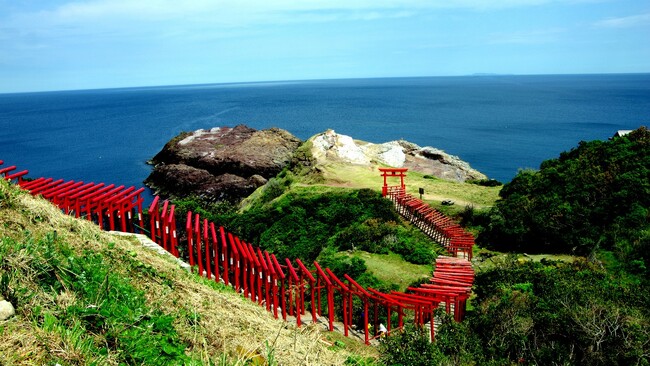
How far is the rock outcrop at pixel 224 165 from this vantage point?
182ft

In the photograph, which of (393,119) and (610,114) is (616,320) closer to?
(393,119)

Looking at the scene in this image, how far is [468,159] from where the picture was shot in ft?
270

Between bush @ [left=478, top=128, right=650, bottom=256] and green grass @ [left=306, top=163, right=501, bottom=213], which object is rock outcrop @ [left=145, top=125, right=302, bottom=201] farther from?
bush @ [left=478, top=128, right=650, bottom=256]

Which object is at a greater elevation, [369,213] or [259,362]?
[259,362]

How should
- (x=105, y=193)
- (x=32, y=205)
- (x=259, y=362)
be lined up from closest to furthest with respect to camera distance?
(x=259, y=362) < (x=32, y=205) < (x=105, y=193)

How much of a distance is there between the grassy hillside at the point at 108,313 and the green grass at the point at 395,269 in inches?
418

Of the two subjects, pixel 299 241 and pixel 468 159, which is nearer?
pixel 299 241

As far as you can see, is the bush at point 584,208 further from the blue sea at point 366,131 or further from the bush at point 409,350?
the blue sea at point 366,131

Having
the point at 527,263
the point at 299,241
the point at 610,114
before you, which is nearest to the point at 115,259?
the point at 527,263

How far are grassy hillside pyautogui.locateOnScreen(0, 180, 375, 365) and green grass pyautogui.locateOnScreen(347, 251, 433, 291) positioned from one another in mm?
10605

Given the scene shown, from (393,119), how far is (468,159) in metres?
53.6

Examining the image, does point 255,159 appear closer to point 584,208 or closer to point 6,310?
point 584,208

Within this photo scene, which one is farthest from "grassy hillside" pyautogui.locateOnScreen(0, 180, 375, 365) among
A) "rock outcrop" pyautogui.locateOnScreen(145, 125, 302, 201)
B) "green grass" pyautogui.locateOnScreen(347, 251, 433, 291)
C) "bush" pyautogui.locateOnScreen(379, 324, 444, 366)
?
"rock outcrop" pyautogui.locateOnScreen(145, 125, 302, 201)

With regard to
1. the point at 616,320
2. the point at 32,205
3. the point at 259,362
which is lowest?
the point at 616,320
